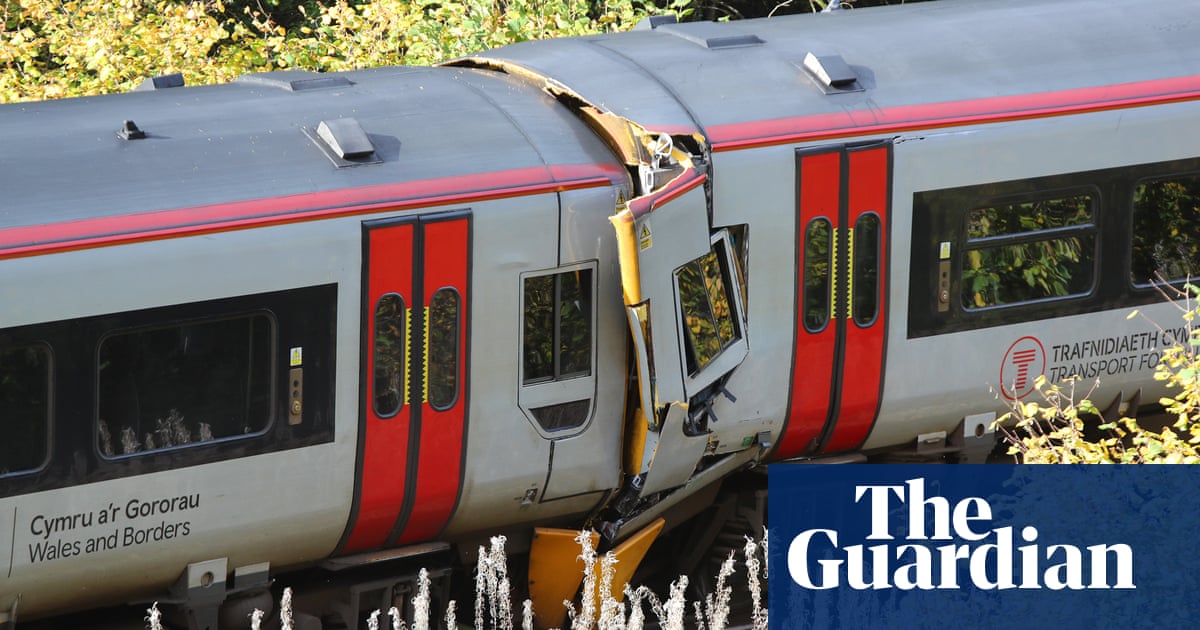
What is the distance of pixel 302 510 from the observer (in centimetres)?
795

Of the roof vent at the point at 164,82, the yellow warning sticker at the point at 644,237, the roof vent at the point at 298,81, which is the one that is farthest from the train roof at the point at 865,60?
the roof vent at the point at 164,82

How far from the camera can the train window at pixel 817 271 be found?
907 centimetres

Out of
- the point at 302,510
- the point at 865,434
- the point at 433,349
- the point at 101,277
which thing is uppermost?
the point at 101,277

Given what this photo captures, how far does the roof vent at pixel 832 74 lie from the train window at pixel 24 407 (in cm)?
450

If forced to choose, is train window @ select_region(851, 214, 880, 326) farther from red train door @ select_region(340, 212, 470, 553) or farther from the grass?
red train door @ select_region(340, 212, 470, 553)

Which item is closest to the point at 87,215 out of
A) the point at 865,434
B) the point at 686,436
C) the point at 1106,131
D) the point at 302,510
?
the point at 302,510

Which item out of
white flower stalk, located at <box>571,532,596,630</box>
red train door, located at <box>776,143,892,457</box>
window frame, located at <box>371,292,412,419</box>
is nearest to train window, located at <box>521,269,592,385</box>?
window frame, located at <box>371,292,412,419</box>

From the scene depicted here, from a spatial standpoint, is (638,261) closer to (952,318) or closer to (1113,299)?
(952,318)

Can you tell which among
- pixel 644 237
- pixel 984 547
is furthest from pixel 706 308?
pixel 984 547

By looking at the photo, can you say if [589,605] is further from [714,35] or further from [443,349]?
[714,35]

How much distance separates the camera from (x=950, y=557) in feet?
28.1

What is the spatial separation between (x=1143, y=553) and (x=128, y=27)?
30.3 ft

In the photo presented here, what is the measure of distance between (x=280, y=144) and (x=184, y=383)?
132 centimetres

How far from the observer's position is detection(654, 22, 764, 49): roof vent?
9656 millimetres
